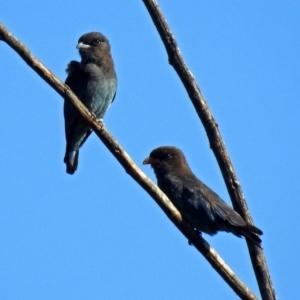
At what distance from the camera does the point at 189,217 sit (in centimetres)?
636

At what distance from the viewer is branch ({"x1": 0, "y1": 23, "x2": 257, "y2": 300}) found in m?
5.14

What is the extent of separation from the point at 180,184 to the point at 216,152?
4.49ft

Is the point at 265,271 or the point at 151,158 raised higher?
the point at 151,158

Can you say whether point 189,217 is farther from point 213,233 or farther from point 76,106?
point 76,106

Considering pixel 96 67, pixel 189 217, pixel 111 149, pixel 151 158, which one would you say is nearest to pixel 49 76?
pixel 111 149

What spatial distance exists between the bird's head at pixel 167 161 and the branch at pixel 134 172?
75.7 inches

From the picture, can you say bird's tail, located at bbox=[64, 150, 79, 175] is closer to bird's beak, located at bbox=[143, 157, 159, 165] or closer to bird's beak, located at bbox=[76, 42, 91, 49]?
bird's beak, located at bbox=[76, 42, 91, 49]

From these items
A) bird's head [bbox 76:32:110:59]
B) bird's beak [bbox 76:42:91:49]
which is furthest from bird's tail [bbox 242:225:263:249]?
bird's beak [bbox 76:42:91:49]

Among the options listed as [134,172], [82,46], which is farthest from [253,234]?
[82,46]

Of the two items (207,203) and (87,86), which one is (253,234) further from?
(87,86)

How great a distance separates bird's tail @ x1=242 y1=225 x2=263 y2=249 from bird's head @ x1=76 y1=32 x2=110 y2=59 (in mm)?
4097

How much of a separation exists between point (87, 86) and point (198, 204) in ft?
9.42

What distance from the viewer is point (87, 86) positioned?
28.7 ft

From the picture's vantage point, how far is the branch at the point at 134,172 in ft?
16.9
